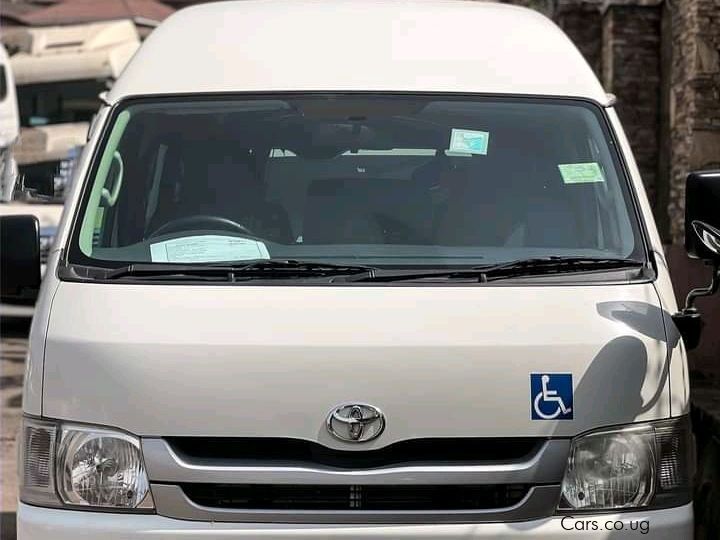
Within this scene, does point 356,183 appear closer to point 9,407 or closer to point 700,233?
point 700,233

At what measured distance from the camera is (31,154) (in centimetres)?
1356

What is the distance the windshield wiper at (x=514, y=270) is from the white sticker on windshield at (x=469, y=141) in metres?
0.58

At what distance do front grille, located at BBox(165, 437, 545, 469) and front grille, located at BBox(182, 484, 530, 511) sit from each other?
0.07 meters

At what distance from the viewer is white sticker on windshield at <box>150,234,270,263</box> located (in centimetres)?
350

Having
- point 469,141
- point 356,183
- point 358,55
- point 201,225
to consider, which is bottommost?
point 201,225

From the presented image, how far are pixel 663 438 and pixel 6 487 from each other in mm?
4613

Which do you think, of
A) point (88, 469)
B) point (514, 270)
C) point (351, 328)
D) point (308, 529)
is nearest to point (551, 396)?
point (514, 270)

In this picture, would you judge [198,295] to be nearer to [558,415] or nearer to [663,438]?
[558,415]

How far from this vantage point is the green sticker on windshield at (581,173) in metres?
3.85

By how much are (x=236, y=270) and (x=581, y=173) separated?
4.12 feet

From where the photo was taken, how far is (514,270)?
11.2 feet

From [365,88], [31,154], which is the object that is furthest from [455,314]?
[31,154]

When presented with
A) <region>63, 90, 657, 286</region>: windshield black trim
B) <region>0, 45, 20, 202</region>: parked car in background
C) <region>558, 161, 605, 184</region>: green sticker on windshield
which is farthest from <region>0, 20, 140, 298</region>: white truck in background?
<region>558, 161, 605, 184</region>: green sticker on windshield

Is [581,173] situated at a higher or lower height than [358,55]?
lower
